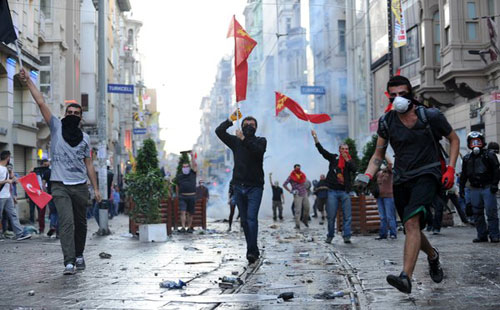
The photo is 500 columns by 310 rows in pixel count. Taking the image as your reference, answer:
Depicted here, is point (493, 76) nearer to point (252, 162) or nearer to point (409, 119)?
point (252, 162)

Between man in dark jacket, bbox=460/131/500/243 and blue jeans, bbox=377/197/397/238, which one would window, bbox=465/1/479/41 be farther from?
man in dark jacket, bbox=460/131/500/243

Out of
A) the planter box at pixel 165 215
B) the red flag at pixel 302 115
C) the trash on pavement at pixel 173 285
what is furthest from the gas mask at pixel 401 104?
the red flag at pixel 302 115

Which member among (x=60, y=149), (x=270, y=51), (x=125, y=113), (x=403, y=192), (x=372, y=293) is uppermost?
(x=270, y=51)

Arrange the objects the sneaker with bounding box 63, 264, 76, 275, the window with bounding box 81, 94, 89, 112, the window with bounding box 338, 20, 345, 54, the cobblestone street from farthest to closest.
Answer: the window with bounding box 338, 20, 345, 54 < the window with bounding box 81, 94, 89, 112 < the sneaker with bounding box 63, 264, 76, 275 < the cobblestone street

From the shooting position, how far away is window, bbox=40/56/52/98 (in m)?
Result: 32.8

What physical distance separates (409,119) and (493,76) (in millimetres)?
18888

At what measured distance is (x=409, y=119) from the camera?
6.09 meters

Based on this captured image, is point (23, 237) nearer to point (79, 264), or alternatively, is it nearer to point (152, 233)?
point (152, 233)

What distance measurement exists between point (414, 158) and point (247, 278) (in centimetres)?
227

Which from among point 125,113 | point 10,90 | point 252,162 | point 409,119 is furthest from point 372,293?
point 125,113

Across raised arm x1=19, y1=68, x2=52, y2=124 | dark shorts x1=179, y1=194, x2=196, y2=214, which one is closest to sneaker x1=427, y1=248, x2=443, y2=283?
raised arm x1=19, y1=68, x2=52, y2=124

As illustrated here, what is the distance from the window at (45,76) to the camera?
107 ft

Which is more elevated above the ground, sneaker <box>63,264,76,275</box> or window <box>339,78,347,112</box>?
window <box>339,78,347,112</box>

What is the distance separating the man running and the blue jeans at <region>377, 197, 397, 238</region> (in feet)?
25.3
